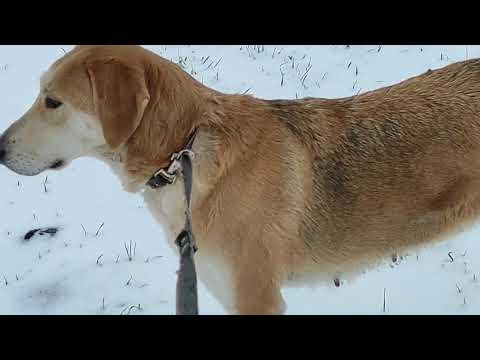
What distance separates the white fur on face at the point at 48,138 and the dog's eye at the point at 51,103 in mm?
17

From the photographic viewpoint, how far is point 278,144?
311 centimetres

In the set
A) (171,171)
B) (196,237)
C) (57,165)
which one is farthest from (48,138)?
(196,237)

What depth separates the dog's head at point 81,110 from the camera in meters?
2.69

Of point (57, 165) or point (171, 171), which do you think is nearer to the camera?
point (171, 171)

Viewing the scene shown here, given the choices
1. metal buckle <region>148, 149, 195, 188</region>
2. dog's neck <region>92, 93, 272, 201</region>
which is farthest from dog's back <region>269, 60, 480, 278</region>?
A: metal buckle <region>148, 149, 195, 188</region>

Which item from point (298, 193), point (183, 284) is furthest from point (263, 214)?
point (183, 284)

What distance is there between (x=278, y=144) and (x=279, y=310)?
863 mm

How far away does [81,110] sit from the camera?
278cm

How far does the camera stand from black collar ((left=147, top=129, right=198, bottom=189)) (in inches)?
107

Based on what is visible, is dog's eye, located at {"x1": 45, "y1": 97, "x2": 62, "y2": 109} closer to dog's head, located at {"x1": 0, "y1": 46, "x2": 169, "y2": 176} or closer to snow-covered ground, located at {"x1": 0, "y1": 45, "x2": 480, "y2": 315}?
dog's head, located at {"x1": 0, "y1": 46, "x2": 169, "y2": 176}

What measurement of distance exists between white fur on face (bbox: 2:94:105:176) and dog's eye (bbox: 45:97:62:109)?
2cm

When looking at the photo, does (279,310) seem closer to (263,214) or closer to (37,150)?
(263,214)

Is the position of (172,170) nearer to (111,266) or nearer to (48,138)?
(48,138)

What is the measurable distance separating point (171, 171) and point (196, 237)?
0.43 metres
